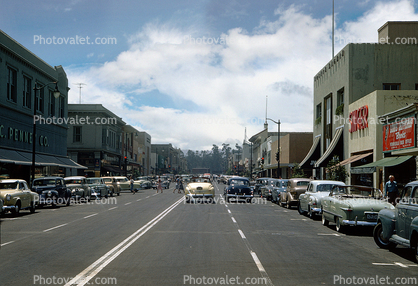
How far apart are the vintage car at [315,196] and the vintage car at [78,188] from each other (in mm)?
15867

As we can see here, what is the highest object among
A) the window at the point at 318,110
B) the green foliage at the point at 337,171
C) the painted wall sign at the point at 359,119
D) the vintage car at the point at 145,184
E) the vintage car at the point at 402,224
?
the window at the point at 318,110

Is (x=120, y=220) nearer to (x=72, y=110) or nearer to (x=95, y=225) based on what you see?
(x=95, y=225)

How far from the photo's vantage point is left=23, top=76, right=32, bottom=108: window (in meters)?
37.7

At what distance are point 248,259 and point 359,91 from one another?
2546 cm

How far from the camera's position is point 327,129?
127 feet

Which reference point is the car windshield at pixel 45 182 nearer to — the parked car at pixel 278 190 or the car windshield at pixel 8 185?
the car windshield at pixel 8 185

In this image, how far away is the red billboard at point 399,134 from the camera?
20.4m

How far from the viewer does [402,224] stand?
9977mm

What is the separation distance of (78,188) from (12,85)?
12.4m

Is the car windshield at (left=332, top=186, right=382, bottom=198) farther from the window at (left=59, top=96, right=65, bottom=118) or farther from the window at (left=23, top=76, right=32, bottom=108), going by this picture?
the window at (left=59, top=96, right=65, bottom=118)

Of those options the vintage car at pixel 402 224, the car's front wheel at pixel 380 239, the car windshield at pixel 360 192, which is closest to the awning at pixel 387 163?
the car windshield at pixel 360 192

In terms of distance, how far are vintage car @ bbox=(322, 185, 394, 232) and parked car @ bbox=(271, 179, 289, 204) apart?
11272 millimetres

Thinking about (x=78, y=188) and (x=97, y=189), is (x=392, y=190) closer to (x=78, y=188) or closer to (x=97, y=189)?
(x=78, y=188)

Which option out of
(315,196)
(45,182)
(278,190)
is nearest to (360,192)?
(315,196)
